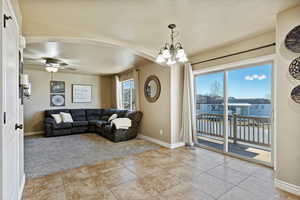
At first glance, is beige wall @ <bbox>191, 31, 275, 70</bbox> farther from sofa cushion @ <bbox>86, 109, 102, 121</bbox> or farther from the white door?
sofa cushion @ <bbox>86, 109, 102, 121</bbox>

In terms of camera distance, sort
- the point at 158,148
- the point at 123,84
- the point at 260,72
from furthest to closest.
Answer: the point at 123,84 < the point at 158,148 < the point at 260,72

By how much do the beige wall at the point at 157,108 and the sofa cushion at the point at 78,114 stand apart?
2.81m

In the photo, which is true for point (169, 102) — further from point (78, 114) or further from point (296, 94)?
point (78, 114)

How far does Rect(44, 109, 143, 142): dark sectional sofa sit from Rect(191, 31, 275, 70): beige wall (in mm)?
2612

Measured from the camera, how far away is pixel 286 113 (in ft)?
6.81

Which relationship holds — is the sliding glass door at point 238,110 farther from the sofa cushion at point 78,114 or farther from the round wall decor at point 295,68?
the sofa cushion at point 78,114

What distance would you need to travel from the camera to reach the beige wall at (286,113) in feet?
6.52

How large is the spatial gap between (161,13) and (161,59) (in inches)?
25.1

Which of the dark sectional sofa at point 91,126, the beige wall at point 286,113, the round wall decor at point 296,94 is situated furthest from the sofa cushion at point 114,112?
the round wall decor at point 296,94

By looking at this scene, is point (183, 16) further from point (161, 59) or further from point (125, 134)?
point (125, 134)

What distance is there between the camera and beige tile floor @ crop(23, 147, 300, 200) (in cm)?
197

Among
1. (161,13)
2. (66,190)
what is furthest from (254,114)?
(66,190)

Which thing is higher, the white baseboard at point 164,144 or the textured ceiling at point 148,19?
the textured ceiling at point 148,19

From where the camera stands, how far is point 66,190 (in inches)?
81.9
